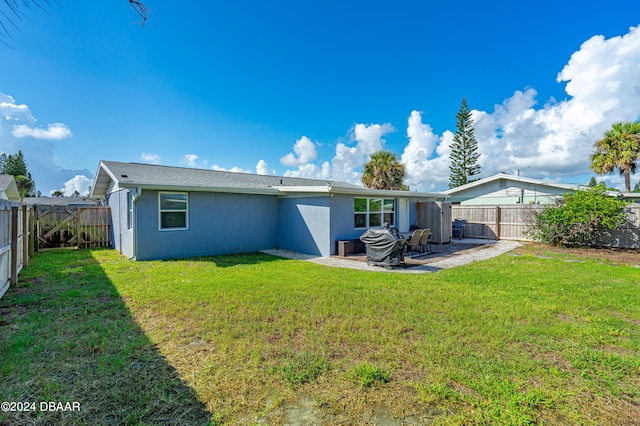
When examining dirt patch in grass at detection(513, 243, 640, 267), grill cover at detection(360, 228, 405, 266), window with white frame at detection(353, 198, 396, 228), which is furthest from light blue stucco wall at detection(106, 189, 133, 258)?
dirt patch in grass at detection(513, 243, 640, 267)

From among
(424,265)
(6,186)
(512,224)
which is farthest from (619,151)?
(6,186)

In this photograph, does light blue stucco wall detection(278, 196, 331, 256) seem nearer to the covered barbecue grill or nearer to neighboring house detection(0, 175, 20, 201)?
the covered barbecue grill

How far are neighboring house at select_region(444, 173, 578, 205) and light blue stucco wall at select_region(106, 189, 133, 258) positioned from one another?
57.6 feet

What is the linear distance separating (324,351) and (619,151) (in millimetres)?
23754

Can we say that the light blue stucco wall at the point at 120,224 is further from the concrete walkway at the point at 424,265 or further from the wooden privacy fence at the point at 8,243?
the concrete walkway at the point at 424,265

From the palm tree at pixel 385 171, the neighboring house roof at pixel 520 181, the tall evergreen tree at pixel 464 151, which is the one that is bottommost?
the neighboring house roof at pixel 520 181

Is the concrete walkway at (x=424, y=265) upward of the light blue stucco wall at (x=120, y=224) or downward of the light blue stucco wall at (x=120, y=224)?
downward

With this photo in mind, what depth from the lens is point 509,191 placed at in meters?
18.5

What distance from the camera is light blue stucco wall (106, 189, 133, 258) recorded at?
32.9 feet

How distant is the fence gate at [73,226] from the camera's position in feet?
38.5

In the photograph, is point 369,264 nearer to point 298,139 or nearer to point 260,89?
point 260,89

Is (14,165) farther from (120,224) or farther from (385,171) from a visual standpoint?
(385,171)

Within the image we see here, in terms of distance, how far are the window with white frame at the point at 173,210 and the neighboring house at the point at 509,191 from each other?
15714 millimetres

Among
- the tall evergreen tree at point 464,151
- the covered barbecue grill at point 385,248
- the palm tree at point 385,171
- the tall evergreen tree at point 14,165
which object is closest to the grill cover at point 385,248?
the covered barbecue grill at point 385,248
